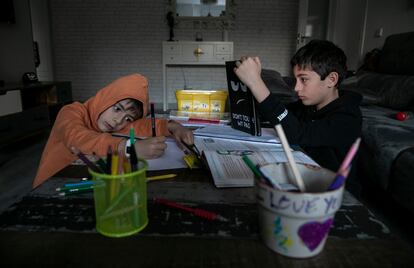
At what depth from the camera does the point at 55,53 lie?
450 centimetres

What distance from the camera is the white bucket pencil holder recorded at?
330 mm

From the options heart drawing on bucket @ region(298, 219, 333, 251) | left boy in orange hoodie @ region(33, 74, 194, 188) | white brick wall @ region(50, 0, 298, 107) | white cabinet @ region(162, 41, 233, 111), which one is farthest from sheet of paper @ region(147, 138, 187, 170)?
white brick wall @ region(50, 0, 298, 107)

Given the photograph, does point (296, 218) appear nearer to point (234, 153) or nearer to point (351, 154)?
point (351, 154)

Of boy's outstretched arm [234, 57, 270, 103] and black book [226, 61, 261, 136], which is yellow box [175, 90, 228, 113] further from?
boy's outstretched arm [234, 57, 270, 103]

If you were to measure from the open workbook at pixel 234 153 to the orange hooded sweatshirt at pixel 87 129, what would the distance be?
194mm

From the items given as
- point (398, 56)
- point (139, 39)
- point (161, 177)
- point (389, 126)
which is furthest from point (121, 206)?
point (139, 39)

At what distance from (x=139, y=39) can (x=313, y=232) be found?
4435 mm

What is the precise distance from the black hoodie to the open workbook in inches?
2.6

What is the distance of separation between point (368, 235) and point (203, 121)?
2.50 ft

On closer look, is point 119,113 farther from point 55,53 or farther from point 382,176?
point 55,53

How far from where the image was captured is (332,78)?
1019 millimetres

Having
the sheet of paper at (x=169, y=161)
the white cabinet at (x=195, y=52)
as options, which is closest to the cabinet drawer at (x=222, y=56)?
the white cabinet at (x=195, y=52)

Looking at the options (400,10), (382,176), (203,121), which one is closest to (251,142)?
(203,121)

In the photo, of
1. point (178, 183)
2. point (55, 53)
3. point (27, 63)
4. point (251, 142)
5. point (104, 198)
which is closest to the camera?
point (104, 198)
